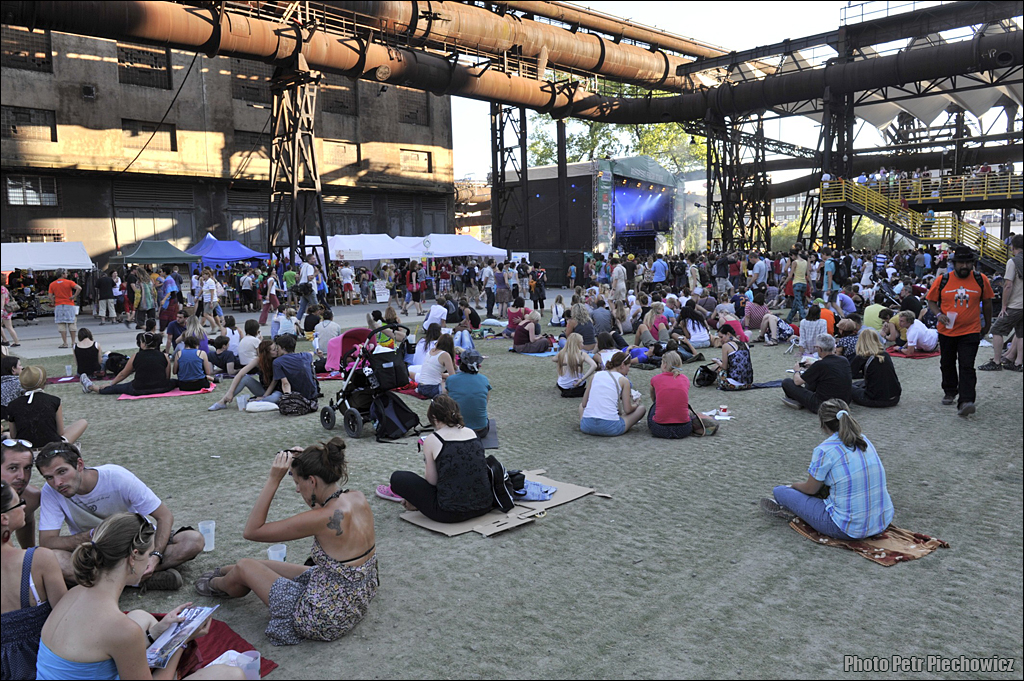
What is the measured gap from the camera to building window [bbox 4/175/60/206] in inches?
1005

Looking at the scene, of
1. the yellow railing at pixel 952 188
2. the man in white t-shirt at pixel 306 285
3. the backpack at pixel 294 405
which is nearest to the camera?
the backpack at pixel 294 405

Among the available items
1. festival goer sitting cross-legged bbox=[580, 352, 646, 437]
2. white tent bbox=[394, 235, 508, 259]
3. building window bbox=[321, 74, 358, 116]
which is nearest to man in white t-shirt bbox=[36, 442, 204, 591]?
festival goer sitting cross-legged bbox=[580, 352, 646, 437]

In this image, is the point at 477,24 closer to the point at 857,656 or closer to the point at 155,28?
the point at 155,28

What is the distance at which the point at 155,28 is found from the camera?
1692 centimetres

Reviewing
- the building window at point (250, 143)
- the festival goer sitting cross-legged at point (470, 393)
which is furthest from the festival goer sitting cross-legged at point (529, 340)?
the building window at point (250, 143)

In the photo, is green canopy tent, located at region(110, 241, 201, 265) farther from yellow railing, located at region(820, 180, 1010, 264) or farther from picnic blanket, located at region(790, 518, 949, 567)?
yellow railing, located at region(820, 180, 1010, 264)

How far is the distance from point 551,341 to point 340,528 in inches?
449

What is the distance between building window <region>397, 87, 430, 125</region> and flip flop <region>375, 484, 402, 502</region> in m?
32.0

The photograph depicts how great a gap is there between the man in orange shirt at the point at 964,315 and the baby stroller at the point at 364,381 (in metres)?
6.29

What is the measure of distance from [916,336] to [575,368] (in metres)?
6.77

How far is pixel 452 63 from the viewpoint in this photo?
2247 centimetres

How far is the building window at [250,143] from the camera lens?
99.8ft

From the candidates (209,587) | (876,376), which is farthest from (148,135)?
(209,587)

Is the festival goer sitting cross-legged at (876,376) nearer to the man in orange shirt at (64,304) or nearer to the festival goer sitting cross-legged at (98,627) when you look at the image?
the festival goer sitting cross-legged at (98,627)
